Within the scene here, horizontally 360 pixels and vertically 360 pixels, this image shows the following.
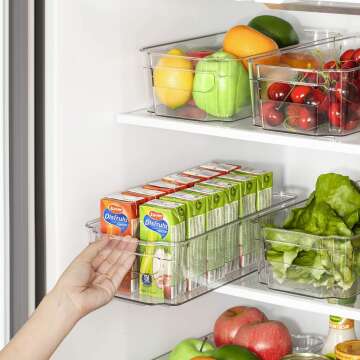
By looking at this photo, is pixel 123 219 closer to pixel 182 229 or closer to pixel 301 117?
pixel 182 229

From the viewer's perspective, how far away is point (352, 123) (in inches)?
69.4

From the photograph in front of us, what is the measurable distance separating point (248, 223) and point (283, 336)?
29 cm

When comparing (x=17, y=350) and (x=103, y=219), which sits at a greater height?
(x=103, y=219)

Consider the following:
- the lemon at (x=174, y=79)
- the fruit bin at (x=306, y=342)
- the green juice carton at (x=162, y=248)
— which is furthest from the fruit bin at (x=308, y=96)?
the fruit bin at (x=306, y=342)

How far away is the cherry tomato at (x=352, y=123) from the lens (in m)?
→ 1.76

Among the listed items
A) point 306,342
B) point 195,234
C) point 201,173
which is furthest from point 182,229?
point 306,342

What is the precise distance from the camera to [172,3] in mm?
2047

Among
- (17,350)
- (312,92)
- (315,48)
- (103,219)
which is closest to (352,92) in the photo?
(312,92)

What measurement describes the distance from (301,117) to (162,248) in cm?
36

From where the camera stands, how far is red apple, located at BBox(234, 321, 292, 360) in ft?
6.86

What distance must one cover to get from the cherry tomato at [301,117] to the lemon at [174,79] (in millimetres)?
229

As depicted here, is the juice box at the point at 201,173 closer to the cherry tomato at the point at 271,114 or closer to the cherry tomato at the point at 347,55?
the cherry tomato at the point at 271,114

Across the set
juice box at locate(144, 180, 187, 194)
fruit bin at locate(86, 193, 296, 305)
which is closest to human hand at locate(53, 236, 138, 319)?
fruit bin at locate(86, 193, 296, 305)

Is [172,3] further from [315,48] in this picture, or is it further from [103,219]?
[103,219]
